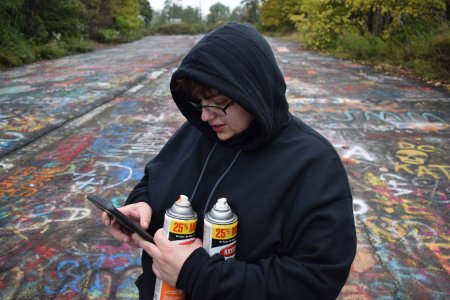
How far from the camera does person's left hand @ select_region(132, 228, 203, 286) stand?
1247mm

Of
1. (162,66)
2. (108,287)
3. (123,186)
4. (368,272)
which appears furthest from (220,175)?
(162,66)

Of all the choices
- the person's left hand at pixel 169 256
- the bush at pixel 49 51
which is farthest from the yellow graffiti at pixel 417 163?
the bush at pixel 49 51

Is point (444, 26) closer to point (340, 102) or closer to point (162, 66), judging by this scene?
point (340, 102)

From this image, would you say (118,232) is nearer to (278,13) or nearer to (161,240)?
(161,240)

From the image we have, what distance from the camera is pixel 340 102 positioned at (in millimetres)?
8195

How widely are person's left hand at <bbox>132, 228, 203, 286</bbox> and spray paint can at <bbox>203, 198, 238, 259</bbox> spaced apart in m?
0.06

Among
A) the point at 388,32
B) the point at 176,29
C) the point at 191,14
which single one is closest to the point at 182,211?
the point at 388,32

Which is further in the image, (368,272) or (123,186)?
(123,186)

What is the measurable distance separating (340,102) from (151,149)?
4.39m

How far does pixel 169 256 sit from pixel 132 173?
349cm

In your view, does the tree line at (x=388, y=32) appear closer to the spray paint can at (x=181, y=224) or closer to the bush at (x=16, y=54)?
the spray paint can at (x=181, y=224)

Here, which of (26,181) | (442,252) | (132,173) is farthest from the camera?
(132,173)

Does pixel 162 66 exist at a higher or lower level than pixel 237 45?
lower

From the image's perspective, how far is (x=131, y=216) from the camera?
1.60 meters
